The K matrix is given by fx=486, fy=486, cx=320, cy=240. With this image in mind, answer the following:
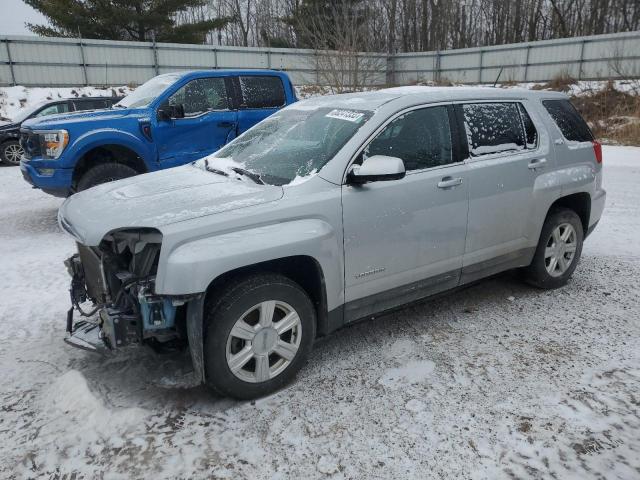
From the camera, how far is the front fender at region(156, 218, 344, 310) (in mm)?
2561

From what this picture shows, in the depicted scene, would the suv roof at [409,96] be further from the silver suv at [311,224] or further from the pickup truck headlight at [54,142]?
the pickup truck headlight at [54,142]

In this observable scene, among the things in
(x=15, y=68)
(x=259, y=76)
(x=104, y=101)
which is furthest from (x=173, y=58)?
(x=259, y=76)

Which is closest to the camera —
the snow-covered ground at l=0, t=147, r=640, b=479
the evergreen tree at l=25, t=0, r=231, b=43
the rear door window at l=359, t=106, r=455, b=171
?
the snow-covered ground at l=0, t=147, r=640, b=479

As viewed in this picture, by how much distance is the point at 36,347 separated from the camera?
362 centimetres

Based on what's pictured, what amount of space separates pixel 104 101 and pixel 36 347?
10.2m

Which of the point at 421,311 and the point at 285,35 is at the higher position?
the point at 285,35

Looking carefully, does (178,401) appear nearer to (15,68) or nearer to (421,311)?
(421,311)

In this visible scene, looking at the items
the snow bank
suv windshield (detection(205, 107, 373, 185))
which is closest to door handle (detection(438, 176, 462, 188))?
suv windshield (detection(205, 107, 373, 185))

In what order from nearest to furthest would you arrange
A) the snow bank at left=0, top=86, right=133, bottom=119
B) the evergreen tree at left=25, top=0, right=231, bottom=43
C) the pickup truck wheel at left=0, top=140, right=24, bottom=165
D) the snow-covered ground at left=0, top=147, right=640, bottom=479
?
the snow-covered ground at left=0, top=147, right=640, bottom=479 < the pickup truck wheel at left=0, top=140, right=24, bottom=165 < the snow bank at left=0, top=86, right=133, bottom=119 < the evergreen tree at left=25, top=0, right=231, bottom=43

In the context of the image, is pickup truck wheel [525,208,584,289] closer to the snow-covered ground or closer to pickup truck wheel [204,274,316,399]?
the snow-covered ground

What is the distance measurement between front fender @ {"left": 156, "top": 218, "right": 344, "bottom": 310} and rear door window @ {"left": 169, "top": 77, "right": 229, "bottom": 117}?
478 centimetres

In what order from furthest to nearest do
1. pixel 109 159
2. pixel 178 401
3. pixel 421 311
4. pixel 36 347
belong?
pixel 109 159 → pixel 421 311 → pixel 36 347 → pixel 178 401

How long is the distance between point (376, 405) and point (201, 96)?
568 cm

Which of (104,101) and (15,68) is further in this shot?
(15,68)
